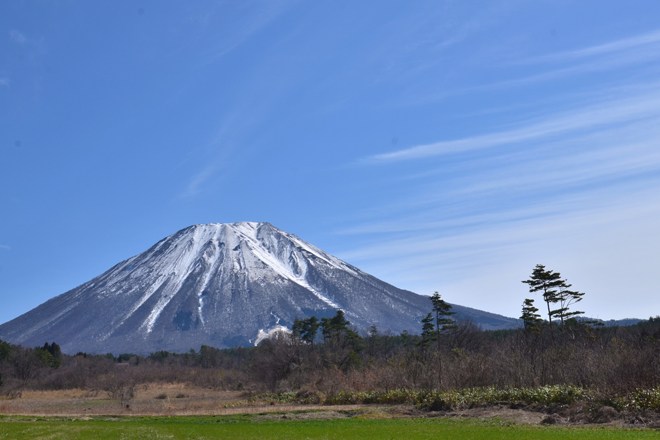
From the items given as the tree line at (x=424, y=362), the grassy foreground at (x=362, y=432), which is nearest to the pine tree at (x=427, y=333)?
the tree line at (x=424, y=362)

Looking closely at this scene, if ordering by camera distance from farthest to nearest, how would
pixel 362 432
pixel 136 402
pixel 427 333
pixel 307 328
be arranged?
1. pixel 307 328
2. pixel 427 333
3. pixel 136 402
4. pixel 362 432

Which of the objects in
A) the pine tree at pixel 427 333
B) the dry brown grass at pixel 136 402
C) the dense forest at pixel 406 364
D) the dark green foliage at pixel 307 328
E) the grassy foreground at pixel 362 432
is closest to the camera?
the grassy foreground at pixel 362 432

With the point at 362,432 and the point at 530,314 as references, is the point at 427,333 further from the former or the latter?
the point at 362,432

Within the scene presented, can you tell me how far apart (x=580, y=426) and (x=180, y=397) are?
51302 mm

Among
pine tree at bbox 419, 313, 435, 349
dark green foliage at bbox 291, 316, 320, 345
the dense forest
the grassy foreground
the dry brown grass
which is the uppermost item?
dark green foliage at bbox 291, 316, 320, 345

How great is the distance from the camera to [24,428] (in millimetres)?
29062

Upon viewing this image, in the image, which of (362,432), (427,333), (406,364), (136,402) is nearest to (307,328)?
(427,333)

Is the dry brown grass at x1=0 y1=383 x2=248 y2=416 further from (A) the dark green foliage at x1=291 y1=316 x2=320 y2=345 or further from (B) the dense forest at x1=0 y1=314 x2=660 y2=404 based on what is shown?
(A) the dark green foliage at x1=291 y1=316 x2=320 y2=345

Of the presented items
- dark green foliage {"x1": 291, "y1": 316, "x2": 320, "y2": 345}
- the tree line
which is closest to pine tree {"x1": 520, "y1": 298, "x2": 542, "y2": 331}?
the tree line

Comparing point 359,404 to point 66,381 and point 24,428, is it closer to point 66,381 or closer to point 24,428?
point 24,428

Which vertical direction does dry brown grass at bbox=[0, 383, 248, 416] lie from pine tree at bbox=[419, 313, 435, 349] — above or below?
below

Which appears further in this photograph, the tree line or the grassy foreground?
the tree line

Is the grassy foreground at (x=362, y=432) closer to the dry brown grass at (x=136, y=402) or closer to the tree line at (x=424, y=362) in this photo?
the tree line at (x=424, y=362)

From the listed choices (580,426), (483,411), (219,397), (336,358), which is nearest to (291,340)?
(336,358)
